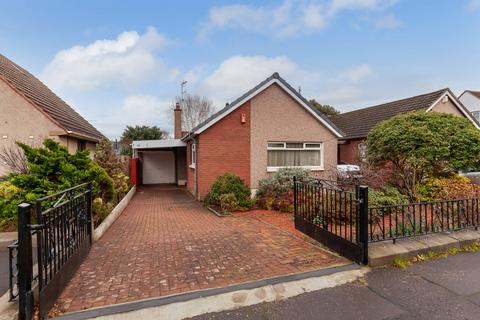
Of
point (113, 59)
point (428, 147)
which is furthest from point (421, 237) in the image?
point (113, 59)

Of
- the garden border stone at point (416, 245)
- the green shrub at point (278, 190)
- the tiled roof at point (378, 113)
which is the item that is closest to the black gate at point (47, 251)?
the garden border stone at point (416, 245)

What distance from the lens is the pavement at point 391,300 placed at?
3.06 meters

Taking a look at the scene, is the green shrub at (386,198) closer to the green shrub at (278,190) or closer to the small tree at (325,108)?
Answer: the green shrub at (278,190)

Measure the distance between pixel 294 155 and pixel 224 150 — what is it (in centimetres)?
326

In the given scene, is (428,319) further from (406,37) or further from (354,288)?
(406,37)

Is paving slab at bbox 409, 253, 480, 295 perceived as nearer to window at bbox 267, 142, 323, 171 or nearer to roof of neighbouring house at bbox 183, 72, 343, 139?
window at bbox 267, 142, 323, 171

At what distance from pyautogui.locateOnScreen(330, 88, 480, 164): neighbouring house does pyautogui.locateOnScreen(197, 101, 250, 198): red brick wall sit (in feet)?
22.4

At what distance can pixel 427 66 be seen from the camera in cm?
1329

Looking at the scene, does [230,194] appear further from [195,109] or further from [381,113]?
[195,109]

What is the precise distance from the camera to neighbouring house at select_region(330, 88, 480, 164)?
16703mm

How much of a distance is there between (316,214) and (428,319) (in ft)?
10.6

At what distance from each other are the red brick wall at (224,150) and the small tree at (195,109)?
2384 centimetres

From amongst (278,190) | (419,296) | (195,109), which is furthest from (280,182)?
(195,109)

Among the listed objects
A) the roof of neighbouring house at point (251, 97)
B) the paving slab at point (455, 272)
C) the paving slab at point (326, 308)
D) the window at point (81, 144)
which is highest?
the roof of neighbouring house at point (251, 97)
